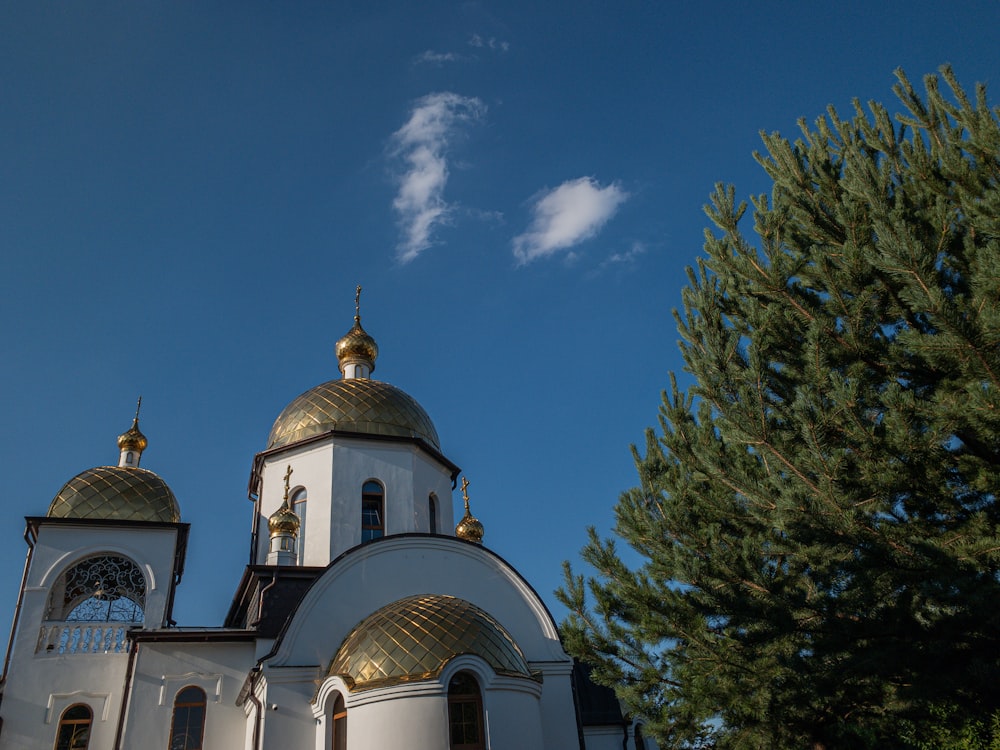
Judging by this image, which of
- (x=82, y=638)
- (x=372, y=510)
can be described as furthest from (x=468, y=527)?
(x=82, y=638)

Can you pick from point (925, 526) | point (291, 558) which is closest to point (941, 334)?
point (925, 526)

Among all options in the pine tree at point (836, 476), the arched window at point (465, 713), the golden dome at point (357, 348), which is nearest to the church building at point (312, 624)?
the arched window at point (465, 713)

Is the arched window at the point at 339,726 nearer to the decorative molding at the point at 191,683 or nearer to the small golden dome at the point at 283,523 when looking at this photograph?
the decorative molding at the point at 191,683

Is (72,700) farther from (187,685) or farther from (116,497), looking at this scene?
(116,497)

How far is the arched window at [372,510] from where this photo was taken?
1376 centimetres

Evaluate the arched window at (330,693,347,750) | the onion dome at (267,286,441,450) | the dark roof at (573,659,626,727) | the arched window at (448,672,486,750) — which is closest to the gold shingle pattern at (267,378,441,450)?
the onion dome at (267,286,441,450)

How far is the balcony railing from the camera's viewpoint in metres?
12.1

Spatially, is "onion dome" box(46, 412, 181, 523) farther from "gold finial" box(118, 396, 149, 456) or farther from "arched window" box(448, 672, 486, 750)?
"arched window" box(448, 672, 486, 750)

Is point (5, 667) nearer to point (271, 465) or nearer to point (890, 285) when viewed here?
point (271, 465)

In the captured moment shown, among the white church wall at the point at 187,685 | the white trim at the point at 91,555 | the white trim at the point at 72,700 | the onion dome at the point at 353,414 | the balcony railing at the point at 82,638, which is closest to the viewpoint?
the white church wall at the point at 187,685

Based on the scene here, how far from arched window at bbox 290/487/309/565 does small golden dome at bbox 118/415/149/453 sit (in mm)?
4749

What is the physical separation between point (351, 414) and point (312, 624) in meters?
5.08

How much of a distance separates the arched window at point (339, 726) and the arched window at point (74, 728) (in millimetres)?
4974

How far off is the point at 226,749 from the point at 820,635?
345 inches
